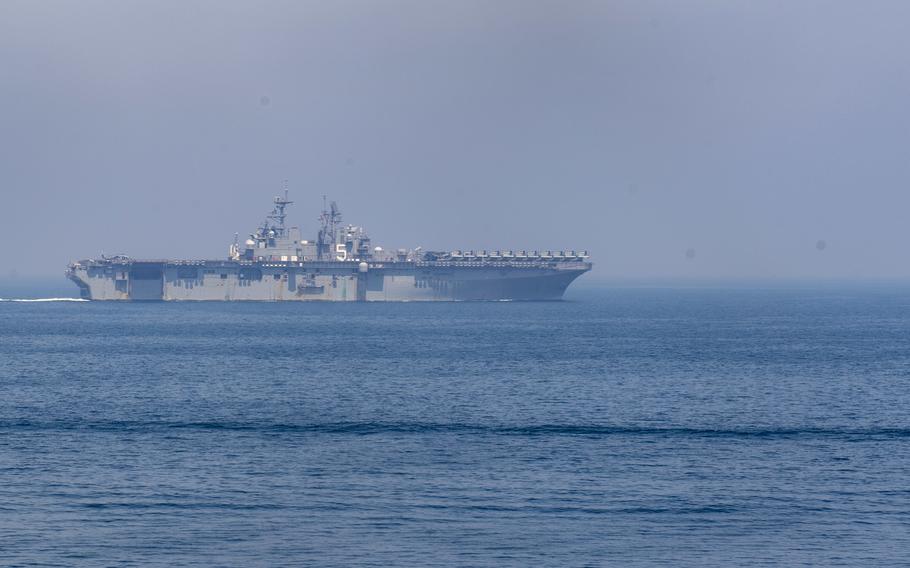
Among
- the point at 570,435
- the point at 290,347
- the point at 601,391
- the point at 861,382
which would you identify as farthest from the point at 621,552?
the point at 290,347

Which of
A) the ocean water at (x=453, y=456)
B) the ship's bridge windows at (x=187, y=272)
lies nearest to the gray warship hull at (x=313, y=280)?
the ship's bridge windows at (x=187, y=272)

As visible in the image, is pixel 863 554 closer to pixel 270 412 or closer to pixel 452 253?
pixel 270 412

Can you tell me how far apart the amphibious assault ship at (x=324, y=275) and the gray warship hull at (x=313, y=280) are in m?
0.10

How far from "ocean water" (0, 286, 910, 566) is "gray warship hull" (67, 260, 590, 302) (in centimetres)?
5506

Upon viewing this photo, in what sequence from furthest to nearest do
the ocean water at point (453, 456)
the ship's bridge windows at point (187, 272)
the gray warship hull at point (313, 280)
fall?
1. the ship's bridge windows at point (187, 272)
2. the gray warship hull at point (313, 280)
3. the ocean water at point (453, 456)

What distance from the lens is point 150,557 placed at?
2347 centimetres

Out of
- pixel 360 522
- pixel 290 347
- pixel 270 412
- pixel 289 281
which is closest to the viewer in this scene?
pixel 360 522

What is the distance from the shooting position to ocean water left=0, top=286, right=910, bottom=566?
24562 mm

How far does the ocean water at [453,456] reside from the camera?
2456 cm

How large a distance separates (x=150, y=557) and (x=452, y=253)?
10482 centimetres

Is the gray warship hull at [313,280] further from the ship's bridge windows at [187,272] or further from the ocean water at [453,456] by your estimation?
the ocean water at [453,456]

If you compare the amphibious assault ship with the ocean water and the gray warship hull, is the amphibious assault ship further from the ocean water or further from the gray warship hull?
the ocean water

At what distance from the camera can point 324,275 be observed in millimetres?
126562

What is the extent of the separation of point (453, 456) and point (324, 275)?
94.0 m
